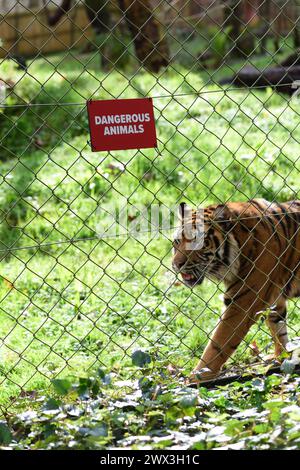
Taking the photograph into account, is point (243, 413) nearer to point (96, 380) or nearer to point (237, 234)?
point (96, 380)

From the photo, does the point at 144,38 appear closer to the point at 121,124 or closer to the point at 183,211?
the point at 183,211

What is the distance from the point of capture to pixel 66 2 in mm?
12227

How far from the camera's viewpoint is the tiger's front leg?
4.56 metres

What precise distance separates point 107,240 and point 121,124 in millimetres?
2992

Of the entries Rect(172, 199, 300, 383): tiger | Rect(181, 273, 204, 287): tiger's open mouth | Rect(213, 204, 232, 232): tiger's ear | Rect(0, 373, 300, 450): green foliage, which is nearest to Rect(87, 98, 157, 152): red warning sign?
Rect(0, 373, 300, 450): green foliage

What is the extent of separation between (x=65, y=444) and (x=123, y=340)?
2.19 metres

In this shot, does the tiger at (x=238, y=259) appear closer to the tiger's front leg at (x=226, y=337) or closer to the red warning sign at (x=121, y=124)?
the tiger's front leg at (x=226, y=337)

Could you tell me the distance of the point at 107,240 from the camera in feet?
21.2

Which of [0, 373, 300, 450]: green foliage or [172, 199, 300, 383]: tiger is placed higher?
[172, 199, 300, 383]: tiger

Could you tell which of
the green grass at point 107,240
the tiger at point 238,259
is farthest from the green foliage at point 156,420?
the tiger at point 238,259

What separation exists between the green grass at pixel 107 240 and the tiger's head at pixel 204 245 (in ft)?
0.68

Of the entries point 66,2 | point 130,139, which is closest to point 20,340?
point 130,139

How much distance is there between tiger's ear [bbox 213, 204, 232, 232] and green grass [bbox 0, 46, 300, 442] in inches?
7.5

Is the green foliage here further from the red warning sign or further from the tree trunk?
the tree trunk
